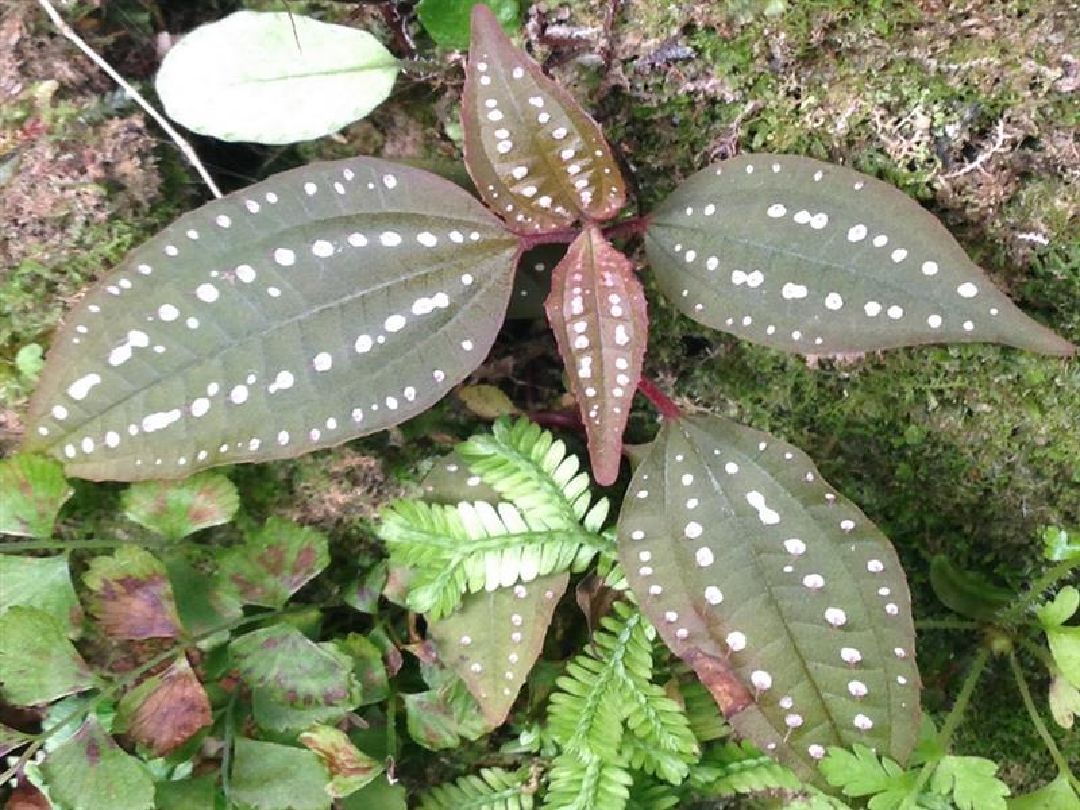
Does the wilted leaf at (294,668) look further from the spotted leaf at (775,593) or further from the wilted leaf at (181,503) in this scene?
the spotted leaf at (775,593)

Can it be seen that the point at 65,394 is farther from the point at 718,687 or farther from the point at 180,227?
the point at 718,687

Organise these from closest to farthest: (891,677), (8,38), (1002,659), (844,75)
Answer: (891,677)
(844,75)
(8,38)
(1002,659)

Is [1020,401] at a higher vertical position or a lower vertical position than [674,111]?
lower

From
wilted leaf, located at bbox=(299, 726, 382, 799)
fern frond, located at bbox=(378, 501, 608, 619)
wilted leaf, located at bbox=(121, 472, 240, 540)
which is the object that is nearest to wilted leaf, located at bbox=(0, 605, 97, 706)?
wilted leaf, located at bbox=(121, 472, 240, 540)

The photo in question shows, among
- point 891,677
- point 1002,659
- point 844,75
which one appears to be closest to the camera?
point 891,677

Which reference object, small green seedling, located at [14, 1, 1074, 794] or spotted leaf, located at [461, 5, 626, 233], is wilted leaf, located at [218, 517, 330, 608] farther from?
spotted leaf, located at [461, 5, 626, 233]

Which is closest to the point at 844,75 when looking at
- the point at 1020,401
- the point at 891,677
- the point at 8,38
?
the point at 1020,401

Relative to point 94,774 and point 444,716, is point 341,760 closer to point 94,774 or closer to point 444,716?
point 444,716

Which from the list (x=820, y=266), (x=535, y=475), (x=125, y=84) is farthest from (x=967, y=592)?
(x=125, y=84)
